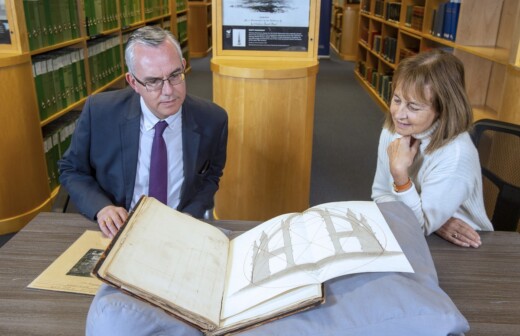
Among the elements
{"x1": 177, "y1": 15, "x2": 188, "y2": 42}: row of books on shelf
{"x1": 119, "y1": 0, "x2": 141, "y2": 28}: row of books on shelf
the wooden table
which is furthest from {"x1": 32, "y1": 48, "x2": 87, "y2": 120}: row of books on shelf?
{"x1": 177, "y1": 15, "x2": 188, "y2": 42}: row of books on shelf

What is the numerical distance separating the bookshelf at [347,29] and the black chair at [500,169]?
8007 mm

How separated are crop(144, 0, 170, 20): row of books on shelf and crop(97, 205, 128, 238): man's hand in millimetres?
4718

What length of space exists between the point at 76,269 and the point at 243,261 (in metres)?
0.39

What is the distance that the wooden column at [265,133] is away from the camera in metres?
2.28

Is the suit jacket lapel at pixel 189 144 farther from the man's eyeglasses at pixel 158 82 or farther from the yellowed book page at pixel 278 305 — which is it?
the yellowed book page at pixel 278 305

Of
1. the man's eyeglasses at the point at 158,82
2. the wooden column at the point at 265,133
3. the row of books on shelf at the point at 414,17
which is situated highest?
the row of books on shelf at the point at 414,17

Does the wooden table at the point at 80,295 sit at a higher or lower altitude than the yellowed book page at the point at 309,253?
lower

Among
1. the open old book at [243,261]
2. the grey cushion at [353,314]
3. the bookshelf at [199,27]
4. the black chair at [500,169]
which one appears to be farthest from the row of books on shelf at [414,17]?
the bookshelf at [199,27]

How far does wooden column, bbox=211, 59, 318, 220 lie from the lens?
7.47 ft

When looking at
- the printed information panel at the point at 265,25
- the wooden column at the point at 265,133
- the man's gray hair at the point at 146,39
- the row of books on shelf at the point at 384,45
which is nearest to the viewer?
the man's gray hair at the point at 146,39

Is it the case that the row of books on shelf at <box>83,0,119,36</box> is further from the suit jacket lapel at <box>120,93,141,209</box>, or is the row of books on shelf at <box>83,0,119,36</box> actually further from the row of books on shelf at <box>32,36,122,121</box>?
the suit jacket lapel at <box>120,93,141,209</box>

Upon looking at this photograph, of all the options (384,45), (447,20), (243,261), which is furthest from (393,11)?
(243,261)

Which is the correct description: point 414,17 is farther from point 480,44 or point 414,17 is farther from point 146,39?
point 146,39

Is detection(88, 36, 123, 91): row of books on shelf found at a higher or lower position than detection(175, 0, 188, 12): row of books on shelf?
lower
